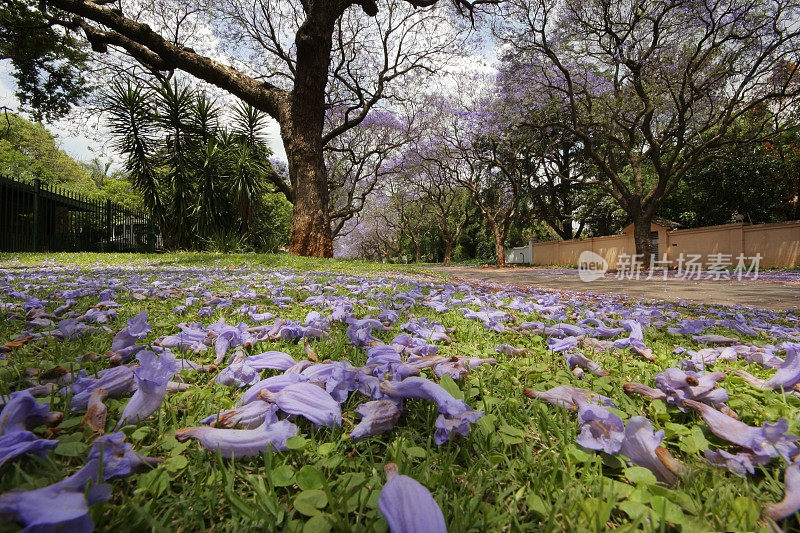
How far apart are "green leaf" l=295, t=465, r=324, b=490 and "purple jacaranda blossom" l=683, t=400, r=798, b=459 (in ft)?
3.06

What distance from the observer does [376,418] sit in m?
0.90

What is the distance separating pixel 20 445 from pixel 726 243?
22054 mm

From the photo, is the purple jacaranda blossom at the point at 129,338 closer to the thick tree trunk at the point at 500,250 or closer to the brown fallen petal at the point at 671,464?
the brown fallen petal at the point at 671,464

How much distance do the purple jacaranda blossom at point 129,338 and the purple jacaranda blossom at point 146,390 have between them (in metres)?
0.52

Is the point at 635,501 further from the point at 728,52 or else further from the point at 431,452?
the point at 728,52

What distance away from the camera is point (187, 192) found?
480 inches

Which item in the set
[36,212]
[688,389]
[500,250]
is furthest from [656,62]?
[36,212]

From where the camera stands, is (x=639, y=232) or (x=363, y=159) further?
(x=363, y=159)

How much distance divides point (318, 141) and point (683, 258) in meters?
18.5

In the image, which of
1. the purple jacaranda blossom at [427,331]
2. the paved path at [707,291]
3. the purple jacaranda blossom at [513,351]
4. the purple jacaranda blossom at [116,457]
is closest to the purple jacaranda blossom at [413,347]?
the purple jacaranda blossom at [427,331]

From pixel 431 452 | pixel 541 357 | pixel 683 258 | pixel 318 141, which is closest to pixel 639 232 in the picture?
pixel 683 258

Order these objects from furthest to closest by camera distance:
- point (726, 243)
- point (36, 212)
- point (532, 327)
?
1. point (726, 243)
2. point (36, 212)
3. point (532, 327)

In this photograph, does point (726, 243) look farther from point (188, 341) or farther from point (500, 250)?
point (188, 341)

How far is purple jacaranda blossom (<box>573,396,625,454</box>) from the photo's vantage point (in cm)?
83
